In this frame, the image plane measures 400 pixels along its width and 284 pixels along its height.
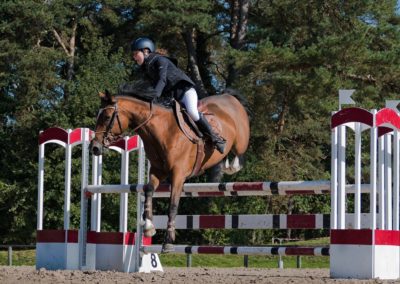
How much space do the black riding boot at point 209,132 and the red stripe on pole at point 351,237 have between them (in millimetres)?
1526

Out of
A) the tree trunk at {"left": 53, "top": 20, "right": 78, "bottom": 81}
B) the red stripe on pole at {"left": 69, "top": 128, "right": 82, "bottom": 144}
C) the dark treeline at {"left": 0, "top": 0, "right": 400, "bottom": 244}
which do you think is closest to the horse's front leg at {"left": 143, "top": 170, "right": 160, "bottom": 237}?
the red stripe on pole at {"left": 69, "top": 128, "right": 82, "bottom": 144}

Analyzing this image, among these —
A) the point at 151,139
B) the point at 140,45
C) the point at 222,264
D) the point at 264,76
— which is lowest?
the point at 222,264

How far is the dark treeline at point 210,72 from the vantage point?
79.3ft

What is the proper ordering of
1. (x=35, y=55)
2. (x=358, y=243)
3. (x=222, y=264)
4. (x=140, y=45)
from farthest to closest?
(x=35, y=55)
(x=222, y=264)
(x=140, y=45)
(x=358, y=243)

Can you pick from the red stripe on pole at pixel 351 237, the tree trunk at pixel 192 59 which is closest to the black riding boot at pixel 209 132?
the red stripe on pole at pixel 351 237

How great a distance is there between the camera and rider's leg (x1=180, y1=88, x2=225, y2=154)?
955 cm

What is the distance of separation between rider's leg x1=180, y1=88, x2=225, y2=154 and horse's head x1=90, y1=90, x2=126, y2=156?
2.45 feet

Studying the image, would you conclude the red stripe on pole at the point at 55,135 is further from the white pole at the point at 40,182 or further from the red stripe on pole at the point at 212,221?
the red stripe on pole at the point at 212,221

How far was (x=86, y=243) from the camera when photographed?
1131 centimetres

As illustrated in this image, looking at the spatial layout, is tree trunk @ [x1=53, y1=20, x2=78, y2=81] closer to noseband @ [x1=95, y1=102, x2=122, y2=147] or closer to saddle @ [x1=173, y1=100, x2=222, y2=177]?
saddle @ [x1=173, y1=100, x2=222, y2=177]

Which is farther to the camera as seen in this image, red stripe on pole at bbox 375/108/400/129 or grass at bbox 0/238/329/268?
grass at bbox 0/238/329/268

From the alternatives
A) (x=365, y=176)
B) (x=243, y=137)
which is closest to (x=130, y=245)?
(x=243, y=137)

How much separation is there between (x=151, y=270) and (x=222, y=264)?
468 inches

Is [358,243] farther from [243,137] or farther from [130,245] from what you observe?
[130,245]
